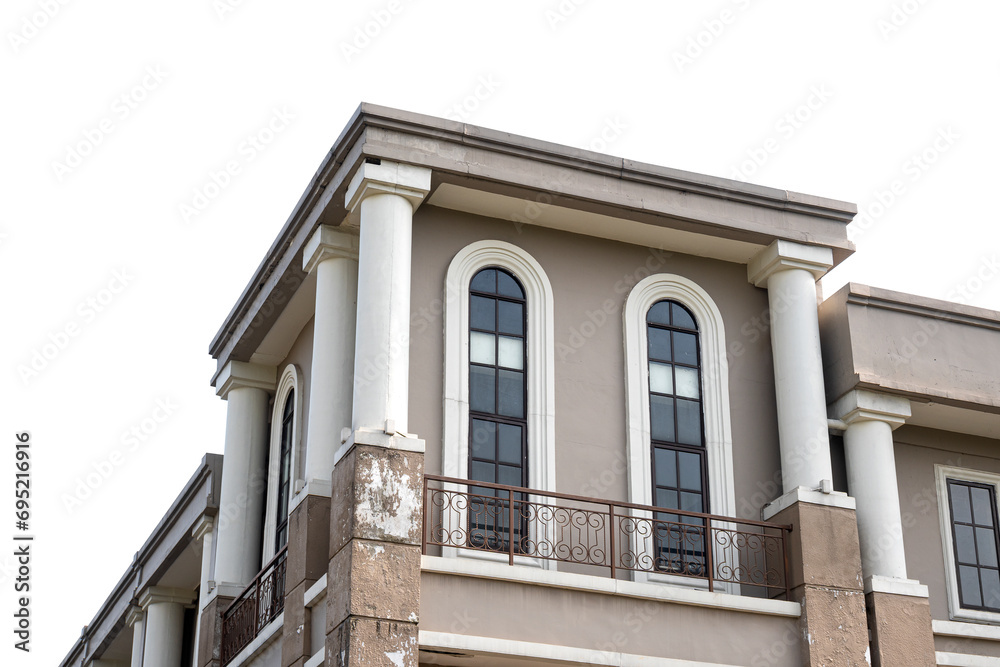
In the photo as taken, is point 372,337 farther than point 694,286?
No

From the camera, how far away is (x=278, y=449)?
18.3m

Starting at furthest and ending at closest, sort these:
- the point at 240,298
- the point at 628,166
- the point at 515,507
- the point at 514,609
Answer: the point at 240,298, the point at 628,166, the point at 515,507, the point at 514,609

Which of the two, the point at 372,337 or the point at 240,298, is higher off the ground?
the point at 240,298

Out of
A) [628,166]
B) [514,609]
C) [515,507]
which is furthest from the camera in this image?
[628,166]

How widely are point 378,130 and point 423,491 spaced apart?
3784 mm

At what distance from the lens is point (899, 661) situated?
48.7 ft

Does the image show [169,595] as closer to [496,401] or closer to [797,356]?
[496,401]

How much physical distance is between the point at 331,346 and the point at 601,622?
4.14 metres

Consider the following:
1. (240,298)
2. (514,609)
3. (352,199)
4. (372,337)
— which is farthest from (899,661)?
(240,298)

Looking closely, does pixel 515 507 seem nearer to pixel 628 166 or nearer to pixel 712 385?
pixel 712 385

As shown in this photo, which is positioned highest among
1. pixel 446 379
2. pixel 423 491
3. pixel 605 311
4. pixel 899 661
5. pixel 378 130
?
pixel 378 130

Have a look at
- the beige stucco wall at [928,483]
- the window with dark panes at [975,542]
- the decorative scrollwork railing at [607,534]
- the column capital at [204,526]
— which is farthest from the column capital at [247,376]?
the window with dark panes at [975,542]

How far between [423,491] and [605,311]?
3444mm

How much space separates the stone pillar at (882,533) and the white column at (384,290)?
513 cm
